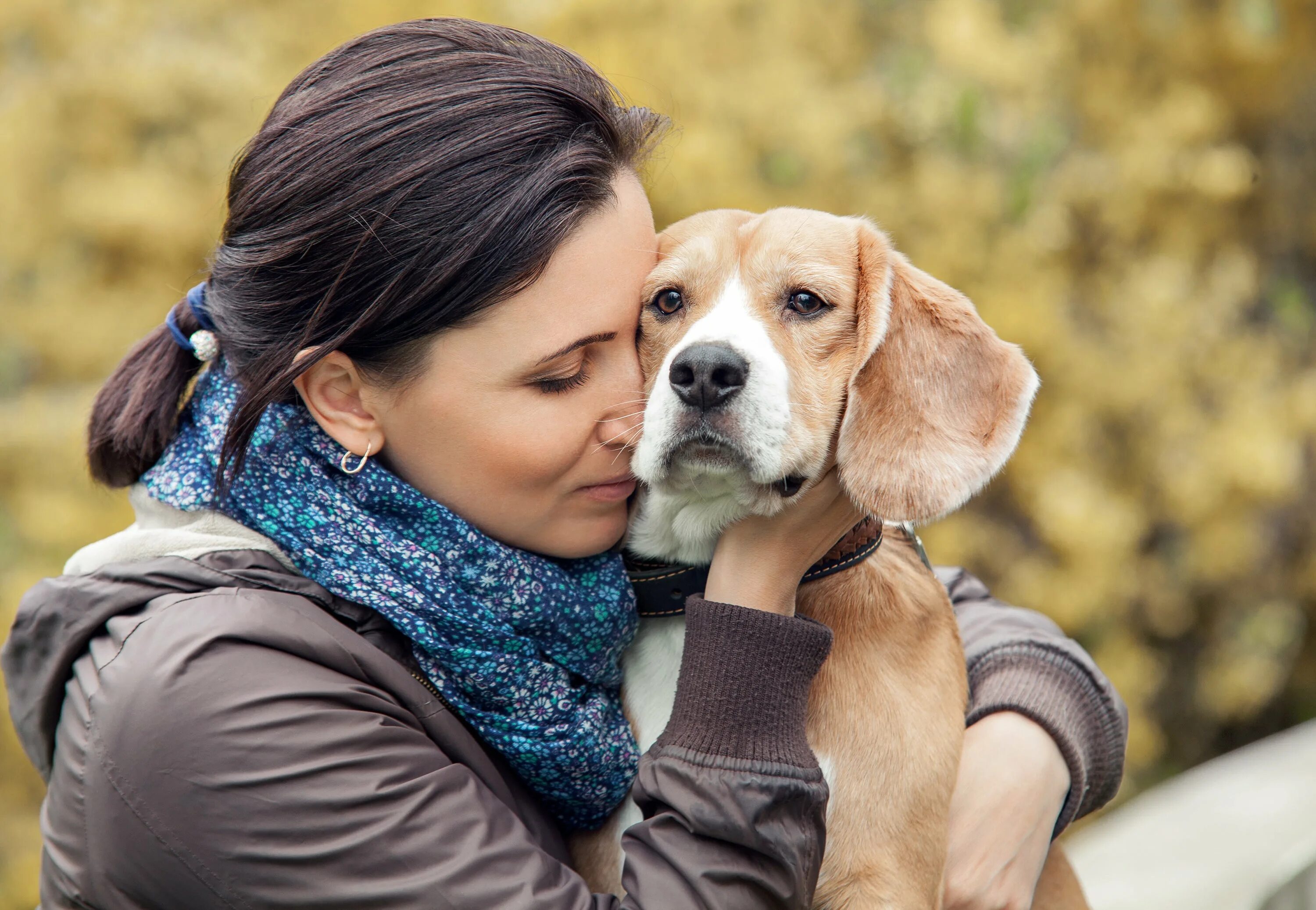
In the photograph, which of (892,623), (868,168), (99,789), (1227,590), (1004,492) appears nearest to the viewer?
(99,789)

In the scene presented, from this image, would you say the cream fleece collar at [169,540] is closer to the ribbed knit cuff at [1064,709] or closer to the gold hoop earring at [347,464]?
the gold hoop earring at [347,464]

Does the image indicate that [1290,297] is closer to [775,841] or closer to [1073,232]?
[1073,232]

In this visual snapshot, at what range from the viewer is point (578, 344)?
1818 millimetres

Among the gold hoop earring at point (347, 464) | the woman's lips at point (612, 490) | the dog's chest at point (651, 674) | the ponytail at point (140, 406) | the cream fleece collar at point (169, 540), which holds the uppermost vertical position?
the ponytail at point (140, 406)

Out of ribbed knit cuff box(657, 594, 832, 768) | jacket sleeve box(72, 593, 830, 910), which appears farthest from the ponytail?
ribbed knit cuff box(657, 594, 832, 768)

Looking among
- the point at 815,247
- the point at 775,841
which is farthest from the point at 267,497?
the point at 815,247

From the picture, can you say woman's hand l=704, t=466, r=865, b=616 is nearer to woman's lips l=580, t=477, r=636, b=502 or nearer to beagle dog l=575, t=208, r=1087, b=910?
beagle dog l=575, t=208, r=1087, b=910

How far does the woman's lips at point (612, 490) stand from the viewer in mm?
1942

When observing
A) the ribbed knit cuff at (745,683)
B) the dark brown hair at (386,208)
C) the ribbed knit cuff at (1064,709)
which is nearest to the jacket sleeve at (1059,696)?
the ribbed knit cuff at (1064,709)

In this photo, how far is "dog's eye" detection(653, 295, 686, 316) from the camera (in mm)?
2102

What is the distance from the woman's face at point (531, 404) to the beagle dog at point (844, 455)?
11 centimetres

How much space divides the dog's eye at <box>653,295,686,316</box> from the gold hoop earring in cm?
61

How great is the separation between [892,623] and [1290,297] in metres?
4.81

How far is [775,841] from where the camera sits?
1.57 m
